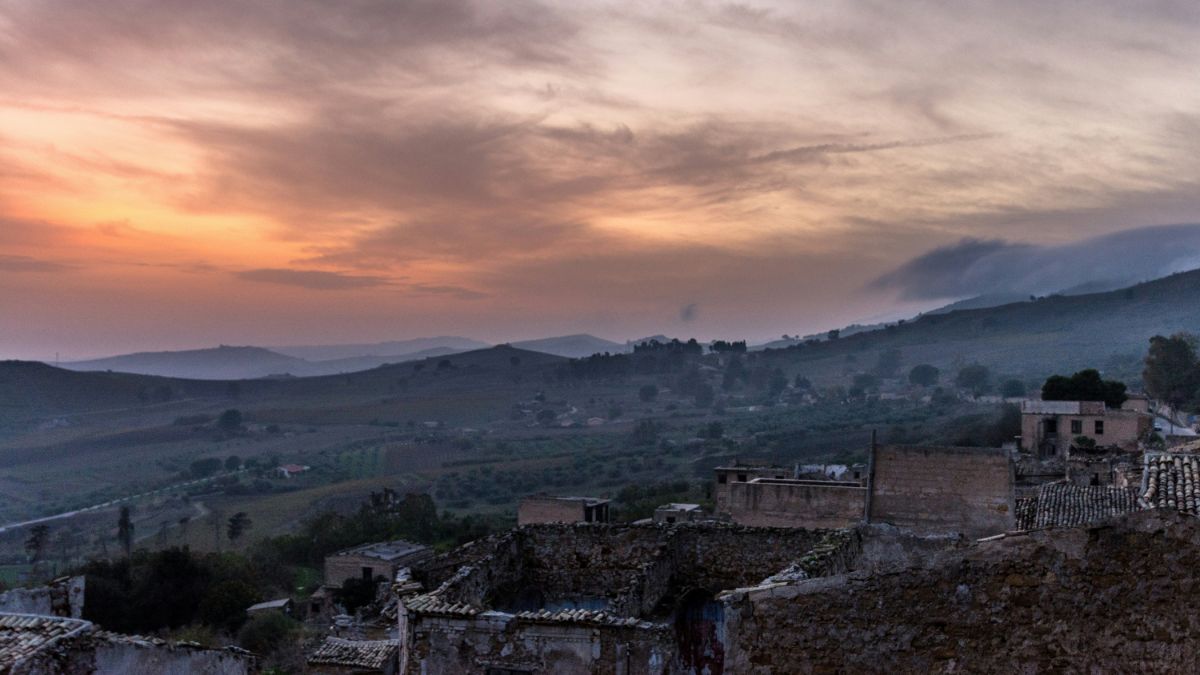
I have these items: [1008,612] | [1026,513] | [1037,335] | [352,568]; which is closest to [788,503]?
[1026,513]

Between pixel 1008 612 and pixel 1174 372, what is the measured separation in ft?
216

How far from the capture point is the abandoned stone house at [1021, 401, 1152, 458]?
4584cm

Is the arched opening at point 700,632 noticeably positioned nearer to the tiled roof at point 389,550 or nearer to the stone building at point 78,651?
the stone building at point 78,651

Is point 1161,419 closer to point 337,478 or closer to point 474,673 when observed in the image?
point 474,673

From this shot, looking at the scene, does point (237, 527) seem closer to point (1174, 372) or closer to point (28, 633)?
point (28, 633)

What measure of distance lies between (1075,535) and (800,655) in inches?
77.1

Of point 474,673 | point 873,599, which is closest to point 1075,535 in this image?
point 873,599

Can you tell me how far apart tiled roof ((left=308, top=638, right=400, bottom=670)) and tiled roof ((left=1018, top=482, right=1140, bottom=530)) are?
1372 centimetres

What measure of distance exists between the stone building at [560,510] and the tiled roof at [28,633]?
26975mm

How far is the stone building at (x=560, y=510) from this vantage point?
119 feet

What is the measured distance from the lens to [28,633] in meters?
9.03

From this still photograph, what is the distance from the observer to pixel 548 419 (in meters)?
139

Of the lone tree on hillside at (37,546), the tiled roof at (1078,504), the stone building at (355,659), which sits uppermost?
the tiled roof at (1078,504)

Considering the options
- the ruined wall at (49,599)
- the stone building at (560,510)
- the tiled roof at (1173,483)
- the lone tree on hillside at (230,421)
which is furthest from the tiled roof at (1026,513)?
the lone tree on hillside at (230,421)
